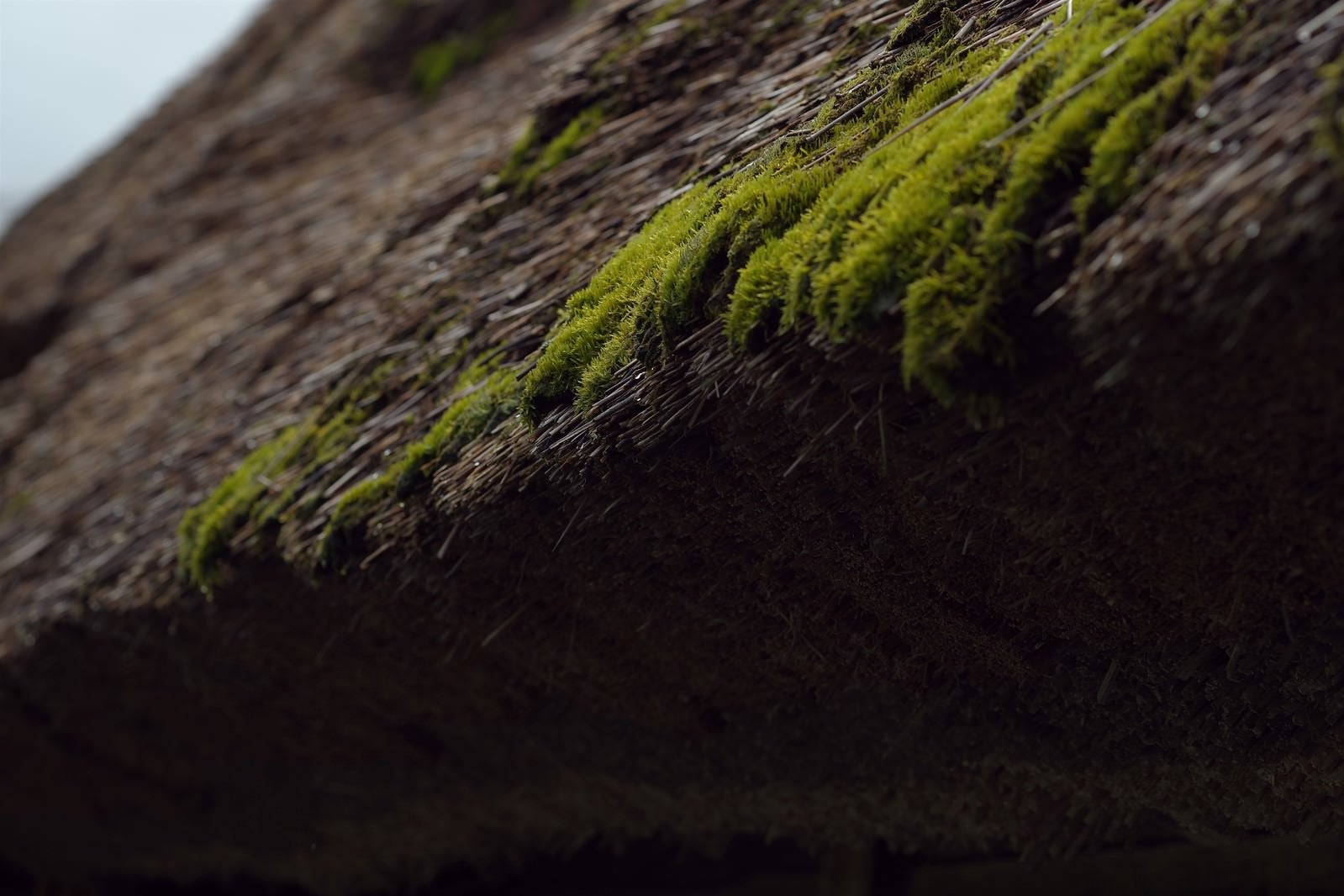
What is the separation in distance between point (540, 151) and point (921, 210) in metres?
1.59

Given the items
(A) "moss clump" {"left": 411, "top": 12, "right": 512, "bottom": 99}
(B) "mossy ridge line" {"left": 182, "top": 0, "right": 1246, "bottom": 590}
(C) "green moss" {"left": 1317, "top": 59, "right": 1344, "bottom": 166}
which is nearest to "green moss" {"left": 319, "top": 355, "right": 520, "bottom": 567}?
(B) "mossy ridge line" {"left": 182, "top": 0, "right": 1246, "bottom": 590}

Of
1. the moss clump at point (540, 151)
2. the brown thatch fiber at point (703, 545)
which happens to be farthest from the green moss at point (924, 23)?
the moss clump at point (540, 151)

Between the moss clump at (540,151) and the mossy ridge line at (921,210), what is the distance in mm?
817

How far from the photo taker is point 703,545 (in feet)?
6.15

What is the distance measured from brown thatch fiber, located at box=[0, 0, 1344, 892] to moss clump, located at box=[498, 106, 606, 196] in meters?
0.04

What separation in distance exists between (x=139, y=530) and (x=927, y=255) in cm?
244

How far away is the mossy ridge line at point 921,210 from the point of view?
4.05ft

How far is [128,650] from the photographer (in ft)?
9.71

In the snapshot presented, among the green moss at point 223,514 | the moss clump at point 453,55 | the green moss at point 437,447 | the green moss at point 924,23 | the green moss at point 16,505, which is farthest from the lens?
the moss clump at point 453,55

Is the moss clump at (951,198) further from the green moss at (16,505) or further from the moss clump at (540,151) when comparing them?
the green moss at (16,505)

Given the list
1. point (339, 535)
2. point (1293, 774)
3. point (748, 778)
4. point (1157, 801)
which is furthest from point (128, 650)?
point (1293, 774)

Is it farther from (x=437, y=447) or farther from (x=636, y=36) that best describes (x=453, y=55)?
(x=437, y=447)

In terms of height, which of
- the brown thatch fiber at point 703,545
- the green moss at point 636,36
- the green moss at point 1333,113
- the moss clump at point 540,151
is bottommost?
the brown thatch fiber at point 703,545

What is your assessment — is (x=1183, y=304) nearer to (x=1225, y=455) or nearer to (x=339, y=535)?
(x=1225, y=455)
